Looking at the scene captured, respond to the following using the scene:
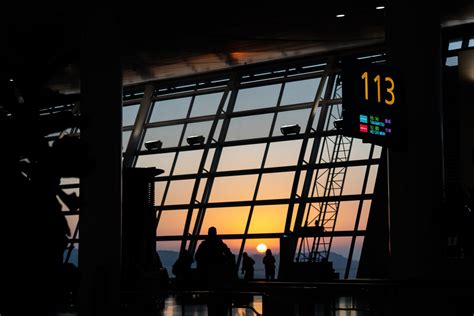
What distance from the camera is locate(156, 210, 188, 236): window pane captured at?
91.1 ft

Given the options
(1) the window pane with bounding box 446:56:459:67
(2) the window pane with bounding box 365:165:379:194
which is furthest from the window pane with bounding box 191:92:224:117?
(1) the window pane with bounding box 446:56:459:67

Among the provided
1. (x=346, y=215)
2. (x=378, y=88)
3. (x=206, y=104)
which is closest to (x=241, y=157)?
(x=206, y=104)

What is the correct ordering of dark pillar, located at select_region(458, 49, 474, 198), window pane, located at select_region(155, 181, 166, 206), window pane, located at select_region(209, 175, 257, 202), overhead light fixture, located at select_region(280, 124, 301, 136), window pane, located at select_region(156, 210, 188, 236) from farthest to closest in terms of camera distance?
window pane, located at select_region(155, 181, 166, 206) → window pane, located at select_region(156, 210, 188, 236) → window pane, located at select_region(209, 175, 257, 202) → overhead light fixture, located at select_region(280, 124, 301, 136) → dark pillar, located at select_region(458, 49, 474, 198)

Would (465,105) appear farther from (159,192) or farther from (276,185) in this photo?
(159,192)

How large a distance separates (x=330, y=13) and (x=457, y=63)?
508cm

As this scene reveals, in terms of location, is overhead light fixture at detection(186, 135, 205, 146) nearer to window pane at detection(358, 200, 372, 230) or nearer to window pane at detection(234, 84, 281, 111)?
window pane at detection(234, 84, 281, 111)

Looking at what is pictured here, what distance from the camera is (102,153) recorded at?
1633 cm

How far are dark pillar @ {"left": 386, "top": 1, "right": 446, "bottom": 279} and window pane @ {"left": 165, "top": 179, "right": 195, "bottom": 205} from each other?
55.4 feet

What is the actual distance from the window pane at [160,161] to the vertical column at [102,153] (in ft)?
39.7

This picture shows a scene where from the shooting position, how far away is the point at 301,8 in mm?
19172

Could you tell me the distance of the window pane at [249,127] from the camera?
2725 cm

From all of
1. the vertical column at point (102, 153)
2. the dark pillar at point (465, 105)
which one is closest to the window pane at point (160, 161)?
the dark pillar at point (465, 105)

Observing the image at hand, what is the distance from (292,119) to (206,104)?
363 cm

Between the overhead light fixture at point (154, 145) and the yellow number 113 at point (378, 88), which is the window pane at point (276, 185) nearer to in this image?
the overhead light fixture at point (154, 145)
